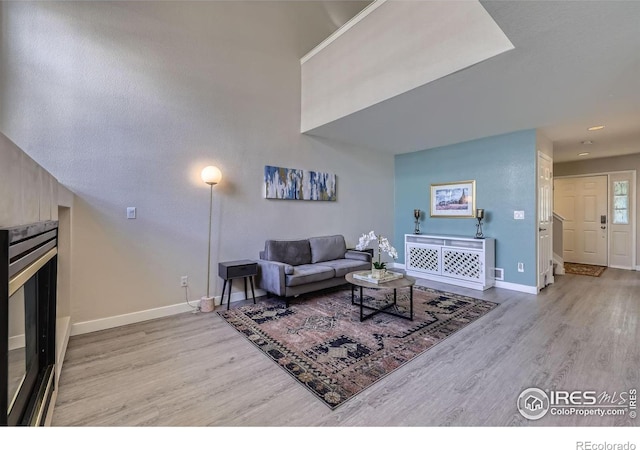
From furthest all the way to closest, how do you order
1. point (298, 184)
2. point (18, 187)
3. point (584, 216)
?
point (584, 216) < point (298, 184) < point (18, 187)

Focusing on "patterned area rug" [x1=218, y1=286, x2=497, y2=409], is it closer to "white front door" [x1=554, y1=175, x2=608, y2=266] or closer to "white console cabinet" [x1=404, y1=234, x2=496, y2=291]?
"white console cabinet" [x1=404, y1=234, x2=496, y2=291]

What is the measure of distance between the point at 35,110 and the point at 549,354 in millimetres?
5011

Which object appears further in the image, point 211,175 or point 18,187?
point 211,175

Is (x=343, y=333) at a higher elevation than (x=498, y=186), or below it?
below

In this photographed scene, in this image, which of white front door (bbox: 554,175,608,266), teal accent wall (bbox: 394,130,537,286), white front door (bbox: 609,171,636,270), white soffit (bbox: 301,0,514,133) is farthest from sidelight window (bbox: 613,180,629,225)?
white soffit (bbox: 301,0,514,133)

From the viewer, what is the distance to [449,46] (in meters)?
2.64

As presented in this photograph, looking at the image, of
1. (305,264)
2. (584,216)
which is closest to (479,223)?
(305,264)

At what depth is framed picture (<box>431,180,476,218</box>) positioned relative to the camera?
16.4 feet

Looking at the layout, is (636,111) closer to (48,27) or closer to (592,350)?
(592,350)

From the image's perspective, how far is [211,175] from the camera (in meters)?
3.48

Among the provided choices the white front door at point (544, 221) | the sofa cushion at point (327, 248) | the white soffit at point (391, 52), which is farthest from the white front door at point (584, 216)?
the white soffit at point (391, 52)

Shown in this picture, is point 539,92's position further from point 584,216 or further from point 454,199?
point 584,216

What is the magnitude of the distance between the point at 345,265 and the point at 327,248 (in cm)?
50

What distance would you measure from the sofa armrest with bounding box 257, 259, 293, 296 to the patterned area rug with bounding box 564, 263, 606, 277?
5729 mm
